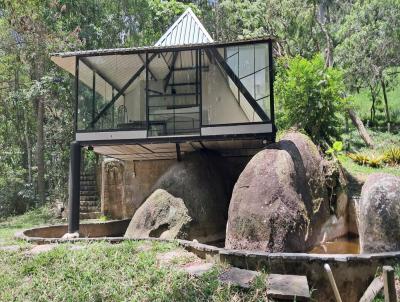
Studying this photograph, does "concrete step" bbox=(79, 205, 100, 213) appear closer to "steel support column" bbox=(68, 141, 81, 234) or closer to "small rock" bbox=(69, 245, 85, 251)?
"steel support column" bbox=(68, 141, 81, 234)

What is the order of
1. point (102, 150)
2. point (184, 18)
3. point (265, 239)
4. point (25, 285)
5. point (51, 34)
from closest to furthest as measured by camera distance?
point (25, 285), point (265, 239), point (102, 150), point (184, 18), point (51, 34)

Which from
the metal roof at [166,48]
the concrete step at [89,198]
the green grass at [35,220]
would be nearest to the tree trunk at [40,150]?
the green grass at [35,220]

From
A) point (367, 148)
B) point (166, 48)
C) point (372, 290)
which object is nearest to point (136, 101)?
point (166, 48)

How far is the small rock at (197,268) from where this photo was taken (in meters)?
6.30

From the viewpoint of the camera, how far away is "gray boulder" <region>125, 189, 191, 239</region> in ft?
35.5

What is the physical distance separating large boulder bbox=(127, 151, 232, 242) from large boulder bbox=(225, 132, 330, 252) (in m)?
2.59

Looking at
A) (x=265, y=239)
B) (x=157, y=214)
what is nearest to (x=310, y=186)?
(x=265, y=239)

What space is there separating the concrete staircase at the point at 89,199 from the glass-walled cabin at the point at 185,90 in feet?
19.8

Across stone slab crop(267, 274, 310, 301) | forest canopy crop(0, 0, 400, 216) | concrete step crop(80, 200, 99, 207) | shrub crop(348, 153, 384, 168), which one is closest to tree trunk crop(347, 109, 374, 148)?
forest canopy crop(0, 0, 400, 216)

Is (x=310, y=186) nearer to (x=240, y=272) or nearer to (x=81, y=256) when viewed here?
(x=240, y=272)

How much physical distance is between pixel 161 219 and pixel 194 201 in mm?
1048

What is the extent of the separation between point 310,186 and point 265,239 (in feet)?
7.39

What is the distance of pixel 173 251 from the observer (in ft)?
25.2

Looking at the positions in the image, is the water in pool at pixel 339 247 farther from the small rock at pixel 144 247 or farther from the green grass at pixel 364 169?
the green grass at pixel 364 169
